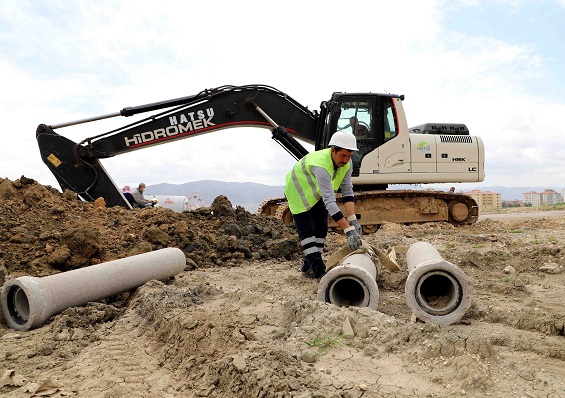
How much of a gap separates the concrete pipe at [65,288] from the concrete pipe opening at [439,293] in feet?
9.98

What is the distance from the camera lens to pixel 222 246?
316 inches

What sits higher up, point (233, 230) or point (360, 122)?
point (360, 122)

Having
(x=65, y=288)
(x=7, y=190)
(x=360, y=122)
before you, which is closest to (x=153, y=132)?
(x=7, y=190)

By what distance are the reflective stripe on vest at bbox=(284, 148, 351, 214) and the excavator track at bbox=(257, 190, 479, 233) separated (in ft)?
15.8

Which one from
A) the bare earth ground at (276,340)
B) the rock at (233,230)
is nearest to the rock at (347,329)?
the bare earth ground at (276,340)

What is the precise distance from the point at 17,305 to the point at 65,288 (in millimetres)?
475

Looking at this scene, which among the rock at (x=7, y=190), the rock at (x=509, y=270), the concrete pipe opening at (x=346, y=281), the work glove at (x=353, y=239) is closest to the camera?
the concrete pipe opening at (x=346, y=281)

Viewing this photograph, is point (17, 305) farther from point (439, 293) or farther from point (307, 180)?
point (439, 293)

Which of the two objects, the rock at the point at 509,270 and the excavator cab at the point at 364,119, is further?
the excavator cab at the point at 364,119

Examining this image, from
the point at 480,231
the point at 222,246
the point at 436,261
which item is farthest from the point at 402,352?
the point at 480,231

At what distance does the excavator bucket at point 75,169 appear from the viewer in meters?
10.1

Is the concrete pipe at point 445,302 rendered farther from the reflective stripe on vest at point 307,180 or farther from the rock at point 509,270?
the rock at point 509,270

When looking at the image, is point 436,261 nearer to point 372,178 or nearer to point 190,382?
point 190,382

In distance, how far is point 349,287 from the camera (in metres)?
4.90
